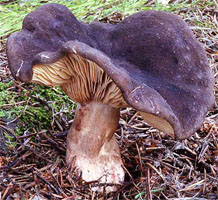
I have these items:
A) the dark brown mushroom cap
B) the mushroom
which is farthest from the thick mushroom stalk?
the dark brown mushroom cap

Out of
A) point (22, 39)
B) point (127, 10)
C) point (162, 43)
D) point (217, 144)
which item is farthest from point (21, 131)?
point (127, 10)

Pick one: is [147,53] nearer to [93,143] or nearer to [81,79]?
[81,79]

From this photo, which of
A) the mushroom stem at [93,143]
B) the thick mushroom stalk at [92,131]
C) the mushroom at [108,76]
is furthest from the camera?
the mushroom stem at [93,143]

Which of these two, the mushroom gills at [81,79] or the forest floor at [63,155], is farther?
the forest floor at [63,155]

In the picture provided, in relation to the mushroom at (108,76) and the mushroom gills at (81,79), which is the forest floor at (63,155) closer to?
the mushroom at (108,76)

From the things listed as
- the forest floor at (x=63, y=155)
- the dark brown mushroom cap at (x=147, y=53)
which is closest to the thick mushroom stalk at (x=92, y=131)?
the forest floor at (x=63, y=155)

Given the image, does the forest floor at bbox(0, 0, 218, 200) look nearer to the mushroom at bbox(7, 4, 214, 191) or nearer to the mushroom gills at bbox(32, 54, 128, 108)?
the mushroom at bbox(7, 4, 214, 191)

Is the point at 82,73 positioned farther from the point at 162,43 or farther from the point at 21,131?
the point at 21,131

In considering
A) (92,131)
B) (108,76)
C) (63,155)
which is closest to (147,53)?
(108,76)
